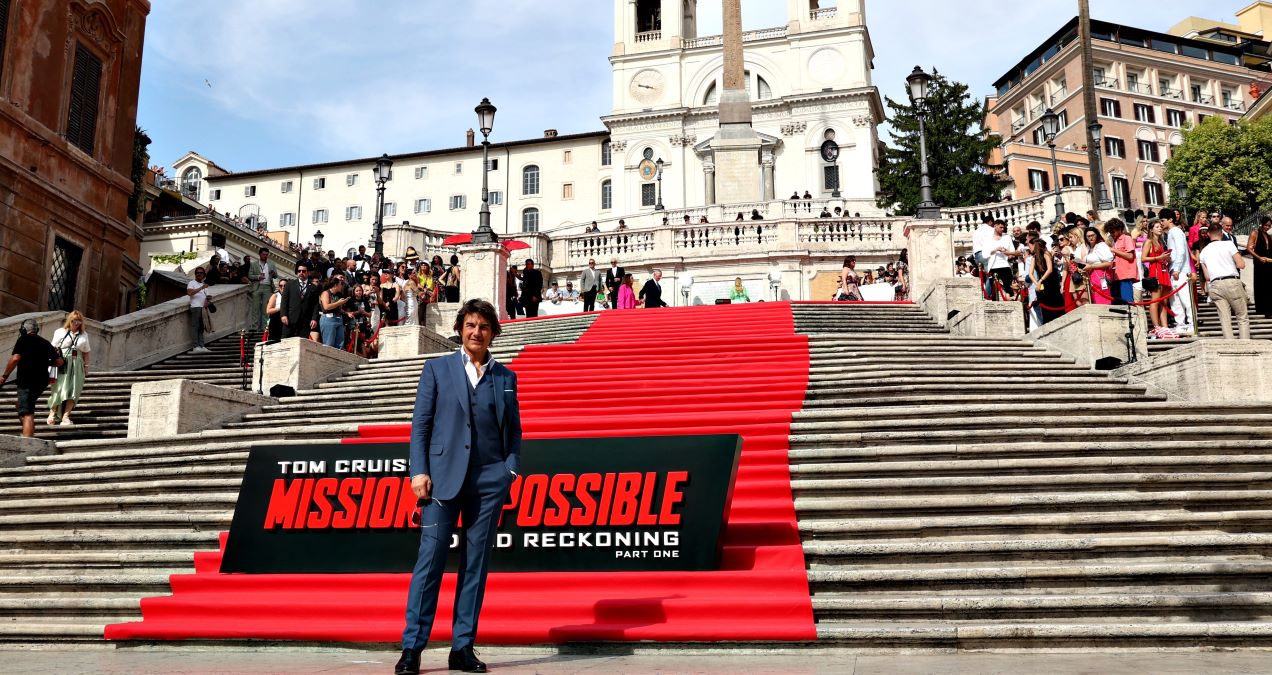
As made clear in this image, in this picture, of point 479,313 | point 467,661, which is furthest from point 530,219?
point 467,661

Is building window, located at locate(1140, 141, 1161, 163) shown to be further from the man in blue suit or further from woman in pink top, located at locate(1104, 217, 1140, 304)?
the man in blue suit

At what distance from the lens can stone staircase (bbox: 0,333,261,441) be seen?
13.9 m

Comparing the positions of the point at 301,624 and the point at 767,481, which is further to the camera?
the point at 767,481

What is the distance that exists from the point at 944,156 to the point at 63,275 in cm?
4538

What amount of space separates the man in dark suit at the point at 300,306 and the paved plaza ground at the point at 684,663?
980 cm

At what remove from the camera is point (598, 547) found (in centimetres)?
716

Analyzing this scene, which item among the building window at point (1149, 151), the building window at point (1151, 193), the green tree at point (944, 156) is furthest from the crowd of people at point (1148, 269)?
the building window at point (1149, 151)

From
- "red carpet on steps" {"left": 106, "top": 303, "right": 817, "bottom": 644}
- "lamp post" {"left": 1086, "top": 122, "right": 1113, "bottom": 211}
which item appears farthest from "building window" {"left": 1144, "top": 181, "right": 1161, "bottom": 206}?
"red carpet on steps" {"left": 106, "top": 303, "right": 817, "bottom": 644}

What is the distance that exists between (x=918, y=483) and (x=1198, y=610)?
2444mm

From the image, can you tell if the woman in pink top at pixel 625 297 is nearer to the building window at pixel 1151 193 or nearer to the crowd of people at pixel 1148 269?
the crowd of people at pixel 1148 269

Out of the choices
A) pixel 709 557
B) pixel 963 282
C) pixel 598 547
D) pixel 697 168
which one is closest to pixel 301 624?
pixel 598 547

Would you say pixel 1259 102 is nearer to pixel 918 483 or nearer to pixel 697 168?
pixel 697 168

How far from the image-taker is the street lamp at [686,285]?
96.5ft

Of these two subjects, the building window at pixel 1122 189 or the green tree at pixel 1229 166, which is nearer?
the green tree at pixel 1229 166
